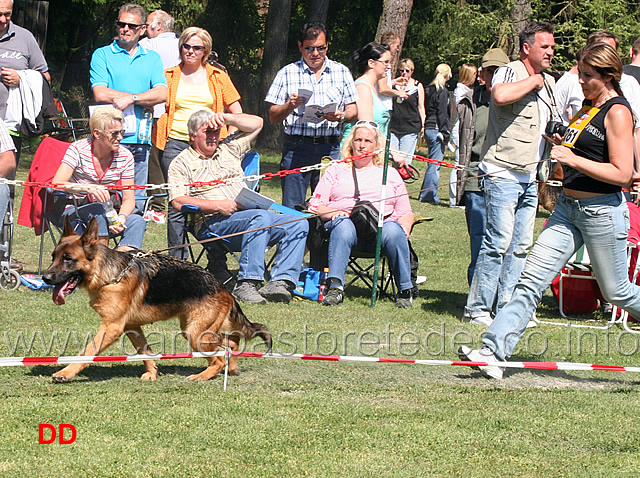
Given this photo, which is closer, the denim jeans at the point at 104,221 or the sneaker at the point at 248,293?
the denim jeans at the point at 104,221

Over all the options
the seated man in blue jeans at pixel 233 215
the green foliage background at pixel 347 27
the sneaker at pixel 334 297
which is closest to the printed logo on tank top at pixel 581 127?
the sneaker at pixel 334 297

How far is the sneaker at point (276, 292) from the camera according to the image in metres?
7.78

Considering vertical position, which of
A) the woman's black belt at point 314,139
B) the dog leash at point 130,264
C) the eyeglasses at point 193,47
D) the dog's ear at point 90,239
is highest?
the eyeglasses at point 193,47

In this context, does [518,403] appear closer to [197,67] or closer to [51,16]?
[197,67]

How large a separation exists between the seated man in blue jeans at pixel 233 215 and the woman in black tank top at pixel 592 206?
265cm

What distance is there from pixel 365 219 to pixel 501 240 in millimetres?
1495

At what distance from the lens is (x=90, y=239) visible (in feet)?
17.0

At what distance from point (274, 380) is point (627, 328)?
3.31m

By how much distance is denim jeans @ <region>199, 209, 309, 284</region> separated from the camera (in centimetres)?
787

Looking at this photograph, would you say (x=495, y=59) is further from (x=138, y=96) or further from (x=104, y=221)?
(x=104, y=221)

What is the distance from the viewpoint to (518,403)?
5.11 meters

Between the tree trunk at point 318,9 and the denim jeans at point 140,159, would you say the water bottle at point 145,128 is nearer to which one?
the denim jeans at point 140,159

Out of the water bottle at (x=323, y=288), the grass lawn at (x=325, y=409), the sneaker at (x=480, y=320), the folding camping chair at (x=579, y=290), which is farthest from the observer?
the water bottle at (x=323, y=288)

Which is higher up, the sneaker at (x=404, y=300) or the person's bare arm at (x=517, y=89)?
the person's bare arm at (x=517, y=89)
